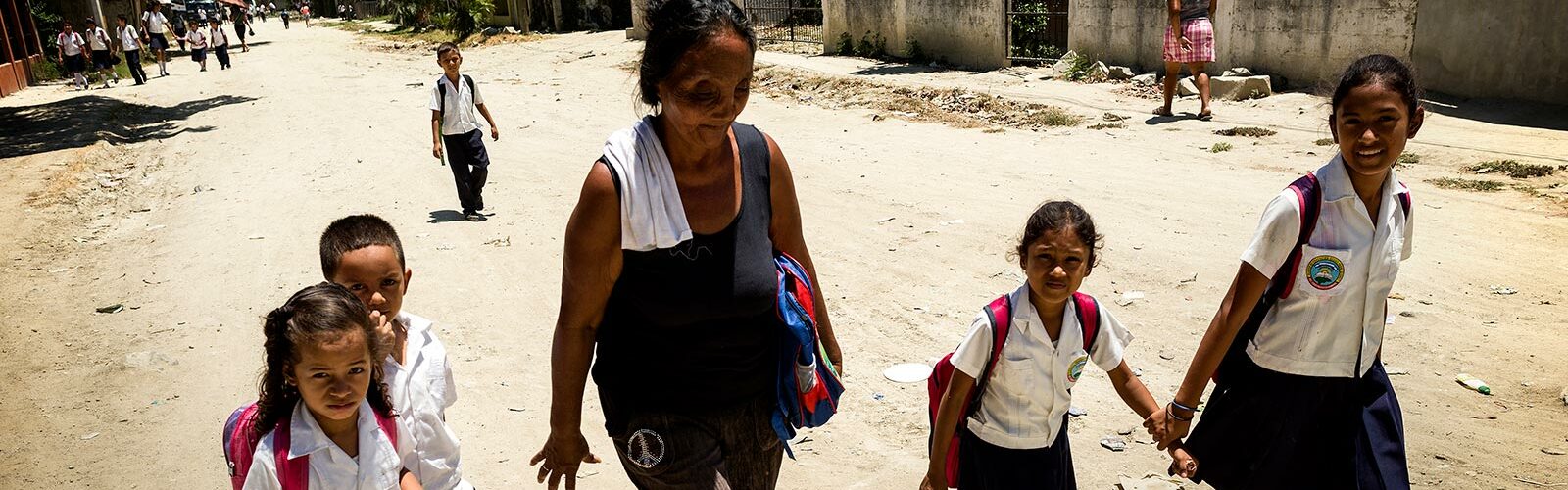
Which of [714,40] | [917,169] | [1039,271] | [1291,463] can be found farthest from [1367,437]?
[917,169]

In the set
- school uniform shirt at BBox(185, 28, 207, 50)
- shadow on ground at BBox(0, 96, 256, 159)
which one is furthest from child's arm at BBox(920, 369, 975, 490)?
school uniform shirt at BBox(185, 28, 207, 50)

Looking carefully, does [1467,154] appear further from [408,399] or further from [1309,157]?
[408,399]

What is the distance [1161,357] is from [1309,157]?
4.60m

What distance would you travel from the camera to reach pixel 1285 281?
2646 mm

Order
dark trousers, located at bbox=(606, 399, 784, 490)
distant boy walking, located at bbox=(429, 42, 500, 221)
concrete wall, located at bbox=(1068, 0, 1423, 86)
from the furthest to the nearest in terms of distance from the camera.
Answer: concrete wall, located at bbox=(1068, 0, 1423, 86), distant boy walking, located at bbox=(429, 42, 500, 221), dark trousers, located at bbox=(606, 399, 784, 490)

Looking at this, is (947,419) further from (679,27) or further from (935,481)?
(679,27)

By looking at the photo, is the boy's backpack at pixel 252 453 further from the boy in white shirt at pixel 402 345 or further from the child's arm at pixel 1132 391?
the child's arm at pixel 1132 391

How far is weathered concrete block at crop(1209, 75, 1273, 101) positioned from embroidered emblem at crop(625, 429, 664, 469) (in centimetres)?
1064

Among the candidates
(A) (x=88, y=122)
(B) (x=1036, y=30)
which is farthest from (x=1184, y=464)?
(A) (x=88, y=122)

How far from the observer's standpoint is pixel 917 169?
934cm

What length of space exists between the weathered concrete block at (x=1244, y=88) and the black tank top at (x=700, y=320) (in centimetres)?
1033

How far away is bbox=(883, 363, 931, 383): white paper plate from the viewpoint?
5059 mm

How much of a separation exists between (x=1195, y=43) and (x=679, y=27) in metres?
9.93

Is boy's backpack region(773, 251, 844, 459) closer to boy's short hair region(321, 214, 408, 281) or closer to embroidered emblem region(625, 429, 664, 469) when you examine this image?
embroidered emblem region(625, 429, 664, 469)
